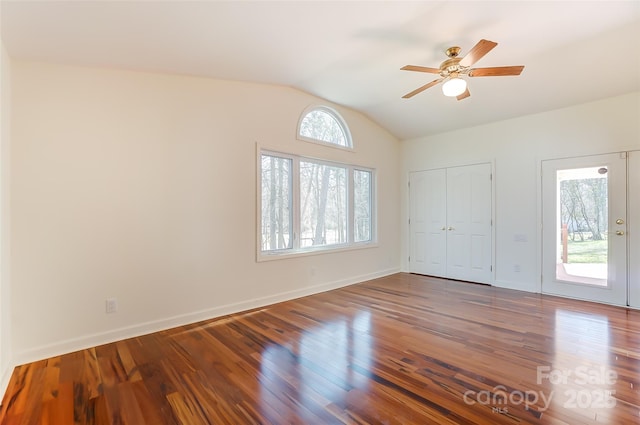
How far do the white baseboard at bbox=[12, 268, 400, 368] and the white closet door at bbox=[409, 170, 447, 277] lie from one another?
2.24 meters

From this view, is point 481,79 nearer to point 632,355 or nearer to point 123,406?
point 632,355

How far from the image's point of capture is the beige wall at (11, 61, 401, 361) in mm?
2602

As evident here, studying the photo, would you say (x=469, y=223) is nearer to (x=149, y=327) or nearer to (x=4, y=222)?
(x=149, y=327)

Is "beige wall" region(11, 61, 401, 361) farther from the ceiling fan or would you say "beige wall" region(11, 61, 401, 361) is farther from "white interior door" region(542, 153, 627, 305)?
"white interior door" region(542, 153, 627, 305)

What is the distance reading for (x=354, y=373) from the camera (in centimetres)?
230

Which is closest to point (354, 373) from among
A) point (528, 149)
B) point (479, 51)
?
point (479, 51)

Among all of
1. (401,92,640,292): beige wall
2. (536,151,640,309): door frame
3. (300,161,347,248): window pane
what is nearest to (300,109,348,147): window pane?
(300,161,347,248): window pane

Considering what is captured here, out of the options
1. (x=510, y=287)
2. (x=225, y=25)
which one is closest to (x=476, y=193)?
(x=510, y=287)

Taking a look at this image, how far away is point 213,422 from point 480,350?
2229mm

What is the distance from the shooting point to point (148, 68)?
306 centimetres

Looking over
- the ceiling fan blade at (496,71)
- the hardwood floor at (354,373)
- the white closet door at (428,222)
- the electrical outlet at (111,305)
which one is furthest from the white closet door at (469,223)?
the electrical outlet at (111,305)

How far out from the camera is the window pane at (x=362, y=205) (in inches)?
215

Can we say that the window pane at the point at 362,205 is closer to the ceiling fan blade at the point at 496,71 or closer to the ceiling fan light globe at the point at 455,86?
the ceiling fan light globe at the point at 455,86

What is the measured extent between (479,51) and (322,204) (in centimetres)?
294
